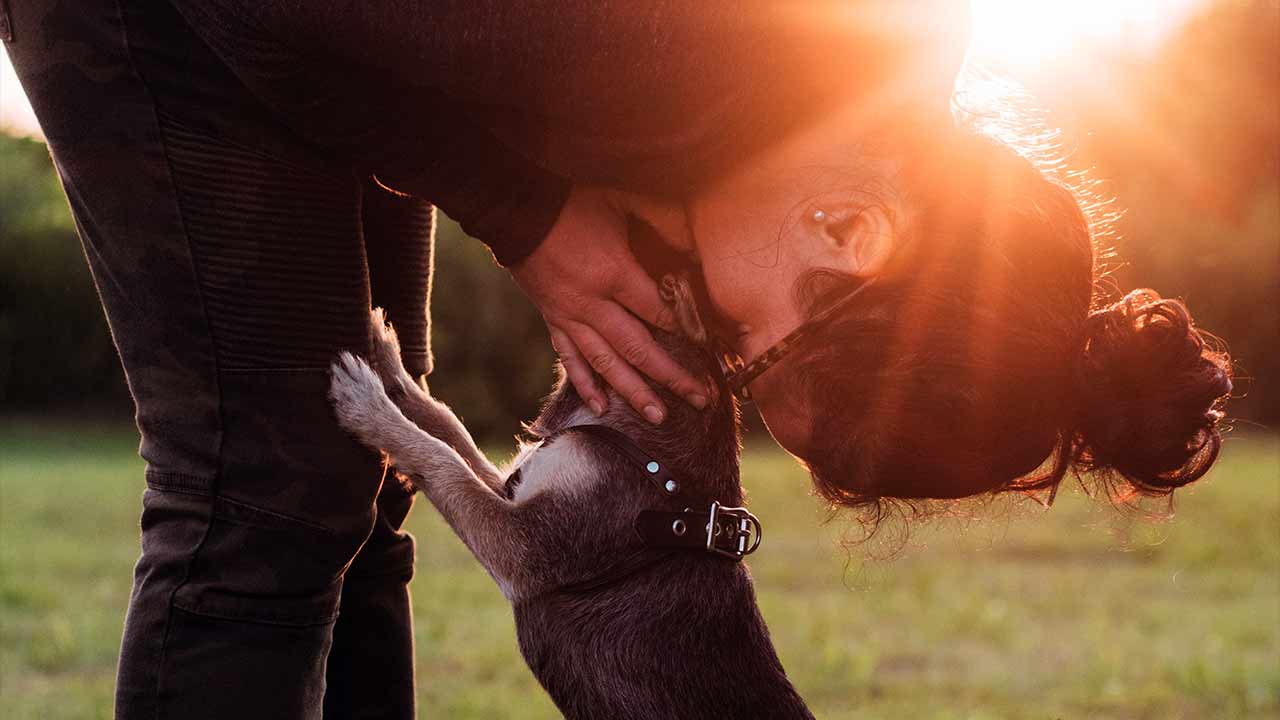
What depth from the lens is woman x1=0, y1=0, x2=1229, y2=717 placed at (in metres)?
1.81

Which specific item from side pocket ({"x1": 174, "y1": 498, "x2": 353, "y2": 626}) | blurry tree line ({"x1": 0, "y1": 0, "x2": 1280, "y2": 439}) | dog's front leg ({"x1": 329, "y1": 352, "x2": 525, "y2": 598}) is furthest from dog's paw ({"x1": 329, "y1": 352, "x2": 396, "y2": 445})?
blurry tree line ({"x1": 0, "y1": 0, "x2": 1280, "y2": 439})

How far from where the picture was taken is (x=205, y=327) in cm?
194

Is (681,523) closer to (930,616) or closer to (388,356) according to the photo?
(388,356)

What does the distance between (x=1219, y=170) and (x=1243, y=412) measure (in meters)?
3.09

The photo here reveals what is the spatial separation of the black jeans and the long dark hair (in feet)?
2.69

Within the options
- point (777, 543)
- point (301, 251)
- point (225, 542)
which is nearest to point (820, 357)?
point (301, 251)

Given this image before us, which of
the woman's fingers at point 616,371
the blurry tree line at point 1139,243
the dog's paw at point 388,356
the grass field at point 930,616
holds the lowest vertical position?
the blurry tree line at point 1139,243

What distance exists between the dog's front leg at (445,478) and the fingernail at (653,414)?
30cm

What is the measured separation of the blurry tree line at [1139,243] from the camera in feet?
39.9

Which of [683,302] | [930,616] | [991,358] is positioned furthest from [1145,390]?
[930,616]

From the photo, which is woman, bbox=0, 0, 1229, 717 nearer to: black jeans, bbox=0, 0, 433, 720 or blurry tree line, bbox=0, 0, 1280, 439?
black jeans, bbox=0, 0, 433, 720

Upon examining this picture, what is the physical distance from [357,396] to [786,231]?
2.50 feet

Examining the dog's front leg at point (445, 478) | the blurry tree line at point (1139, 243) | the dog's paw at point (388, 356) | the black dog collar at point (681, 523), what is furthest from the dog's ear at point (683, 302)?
the blurry tree line at point (1139, 243)

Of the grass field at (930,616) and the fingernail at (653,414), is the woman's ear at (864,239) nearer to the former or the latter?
the fingernail at (653,414)
